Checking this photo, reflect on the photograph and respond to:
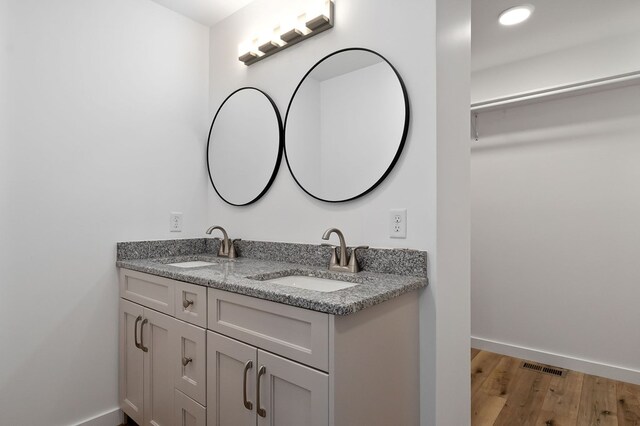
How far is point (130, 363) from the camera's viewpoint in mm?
1812

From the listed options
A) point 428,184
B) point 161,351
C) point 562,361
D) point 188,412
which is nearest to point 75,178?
point 161,351

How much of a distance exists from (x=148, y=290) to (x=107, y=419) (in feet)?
2.64

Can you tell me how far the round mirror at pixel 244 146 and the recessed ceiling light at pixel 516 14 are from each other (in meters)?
1.58

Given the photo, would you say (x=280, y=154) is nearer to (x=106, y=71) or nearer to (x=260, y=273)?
(x=260, y=273)

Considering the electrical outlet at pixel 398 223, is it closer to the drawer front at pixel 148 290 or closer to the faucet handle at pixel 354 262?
the faucet handle at pixel 354 262

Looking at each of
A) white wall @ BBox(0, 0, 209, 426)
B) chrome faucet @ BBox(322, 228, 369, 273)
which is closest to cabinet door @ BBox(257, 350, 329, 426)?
chrome faucet @ BBox(322, 228, 369, 273)

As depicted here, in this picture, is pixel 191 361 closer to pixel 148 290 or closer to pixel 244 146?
pixel 148 290

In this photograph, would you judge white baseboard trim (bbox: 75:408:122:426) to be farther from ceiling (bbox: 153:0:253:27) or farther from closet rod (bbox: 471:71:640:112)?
closet rod (bbox: 471:71:640:112)

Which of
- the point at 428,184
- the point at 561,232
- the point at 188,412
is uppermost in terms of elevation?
the point at 428,184

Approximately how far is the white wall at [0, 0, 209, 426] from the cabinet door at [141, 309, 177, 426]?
365mm

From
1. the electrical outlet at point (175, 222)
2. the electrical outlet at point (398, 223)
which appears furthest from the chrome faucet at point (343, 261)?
the electrical outlet at point (175, 222)

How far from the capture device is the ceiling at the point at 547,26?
6.74 feet

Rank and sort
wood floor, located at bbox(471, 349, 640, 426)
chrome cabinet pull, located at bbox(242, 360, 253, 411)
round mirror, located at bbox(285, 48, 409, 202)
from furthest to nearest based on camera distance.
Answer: wood floor, located at bbox(471, 349, 640, 426)
round mirror, located at bbox(285, 48, 409, 202)
chrome cabinet pull, located at bbox(242, 360, 253, 411)

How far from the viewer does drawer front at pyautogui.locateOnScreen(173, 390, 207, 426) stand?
137cm
